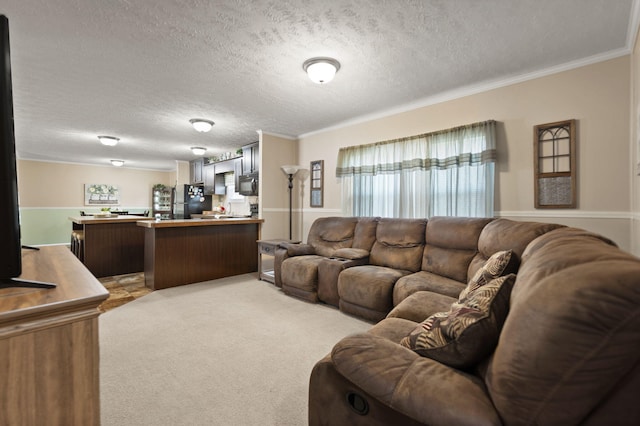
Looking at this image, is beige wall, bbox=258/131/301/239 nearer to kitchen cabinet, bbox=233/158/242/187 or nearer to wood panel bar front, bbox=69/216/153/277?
kitchen cabinet, bbox=233/158/242/187

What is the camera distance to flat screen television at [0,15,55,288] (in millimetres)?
859

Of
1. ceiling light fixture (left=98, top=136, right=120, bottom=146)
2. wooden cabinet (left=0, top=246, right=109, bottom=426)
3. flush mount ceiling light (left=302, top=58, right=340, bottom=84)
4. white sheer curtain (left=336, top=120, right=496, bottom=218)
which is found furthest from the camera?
ceiling light fixture (left=98, top=136, right=120, bottom=146)

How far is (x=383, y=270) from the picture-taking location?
301cm

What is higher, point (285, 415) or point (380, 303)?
point (380, 303)

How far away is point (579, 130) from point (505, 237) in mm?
1436

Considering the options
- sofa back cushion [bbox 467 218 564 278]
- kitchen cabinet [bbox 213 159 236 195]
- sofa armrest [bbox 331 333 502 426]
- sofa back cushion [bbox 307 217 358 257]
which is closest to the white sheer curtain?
sofa back cushion [bbox 307 217 358 257]

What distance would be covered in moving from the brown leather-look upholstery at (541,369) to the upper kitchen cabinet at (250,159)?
516cm

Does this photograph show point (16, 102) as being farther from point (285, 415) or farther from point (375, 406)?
point (375, 406)

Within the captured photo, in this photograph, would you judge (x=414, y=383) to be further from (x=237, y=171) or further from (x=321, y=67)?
(x=237, y=171)

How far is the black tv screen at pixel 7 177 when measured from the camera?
858mm

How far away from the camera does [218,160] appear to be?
23.6 ft

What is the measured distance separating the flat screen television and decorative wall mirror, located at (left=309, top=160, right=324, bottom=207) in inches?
167

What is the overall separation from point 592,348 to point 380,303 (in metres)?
2.15

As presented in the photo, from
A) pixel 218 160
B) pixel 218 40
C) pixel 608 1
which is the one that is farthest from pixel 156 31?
pixel 218 160
